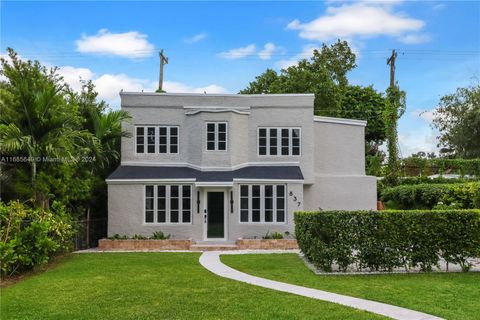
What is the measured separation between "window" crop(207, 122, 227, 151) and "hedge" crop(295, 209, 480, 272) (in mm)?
8654

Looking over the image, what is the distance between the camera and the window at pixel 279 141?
66.6ft

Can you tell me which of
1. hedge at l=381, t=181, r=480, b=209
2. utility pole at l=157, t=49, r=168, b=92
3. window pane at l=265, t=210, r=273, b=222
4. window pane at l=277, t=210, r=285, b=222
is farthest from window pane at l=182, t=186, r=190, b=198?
utility pole at l=157, t=49, r=168, b=92

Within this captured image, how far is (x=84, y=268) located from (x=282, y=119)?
11.3m

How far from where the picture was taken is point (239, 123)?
1995cm

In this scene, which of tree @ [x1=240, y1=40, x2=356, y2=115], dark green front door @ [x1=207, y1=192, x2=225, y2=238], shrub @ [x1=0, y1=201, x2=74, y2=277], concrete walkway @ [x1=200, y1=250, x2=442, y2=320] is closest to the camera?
concrete walkway @ [x1=200, y1=250, x2=442, y2=320]

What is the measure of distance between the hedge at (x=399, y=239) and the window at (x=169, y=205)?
8.26 metres

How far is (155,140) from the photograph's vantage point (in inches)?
800

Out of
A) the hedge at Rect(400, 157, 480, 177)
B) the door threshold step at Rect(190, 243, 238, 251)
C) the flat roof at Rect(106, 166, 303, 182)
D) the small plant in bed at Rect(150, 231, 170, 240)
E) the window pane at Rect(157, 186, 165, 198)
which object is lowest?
the door threshold step at Rect(190, 243, 238, 251)

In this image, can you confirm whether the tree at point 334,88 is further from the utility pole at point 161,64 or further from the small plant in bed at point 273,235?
the small plant in bed at point 273,235

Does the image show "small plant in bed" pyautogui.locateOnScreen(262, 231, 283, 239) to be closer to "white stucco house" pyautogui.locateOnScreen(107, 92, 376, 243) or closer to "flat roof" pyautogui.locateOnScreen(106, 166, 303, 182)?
"white stucco house" pyautogui.locateOnScreen(107, 92, 376, 243)

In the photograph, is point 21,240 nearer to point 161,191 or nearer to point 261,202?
point 161,191

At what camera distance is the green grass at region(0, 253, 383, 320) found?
7.43 meters

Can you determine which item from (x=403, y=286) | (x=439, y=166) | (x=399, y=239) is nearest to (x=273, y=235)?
(x=399, y=239)

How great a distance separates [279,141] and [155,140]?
5781mm
